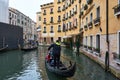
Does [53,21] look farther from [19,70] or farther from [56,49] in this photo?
[56,49]

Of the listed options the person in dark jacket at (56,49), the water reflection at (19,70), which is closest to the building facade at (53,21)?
the water reflection at (19,70)

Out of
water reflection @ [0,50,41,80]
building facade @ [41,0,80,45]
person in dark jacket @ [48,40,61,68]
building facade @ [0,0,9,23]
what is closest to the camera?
person in dark jacket @ [48,40,61,68]

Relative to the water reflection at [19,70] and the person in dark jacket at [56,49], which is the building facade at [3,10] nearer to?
the water reflection at [19,70]

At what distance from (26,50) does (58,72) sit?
22162 millimetres

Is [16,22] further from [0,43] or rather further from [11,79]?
[11,79]

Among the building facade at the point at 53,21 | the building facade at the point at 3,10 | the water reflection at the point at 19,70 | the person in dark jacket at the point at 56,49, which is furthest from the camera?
the building facade at the point at 53,21

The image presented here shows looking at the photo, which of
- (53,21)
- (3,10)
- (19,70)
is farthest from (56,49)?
(53,21)

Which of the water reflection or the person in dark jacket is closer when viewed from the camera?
the person in dark jacket

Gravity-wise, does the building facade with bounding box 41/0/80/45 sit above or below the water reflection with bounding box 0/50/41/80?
above

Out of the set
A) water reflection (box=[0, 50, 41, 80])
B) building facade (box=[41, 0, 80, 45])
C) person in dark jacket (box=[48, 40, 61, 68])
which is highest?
building facade (box=[41, 0, 80, 45])

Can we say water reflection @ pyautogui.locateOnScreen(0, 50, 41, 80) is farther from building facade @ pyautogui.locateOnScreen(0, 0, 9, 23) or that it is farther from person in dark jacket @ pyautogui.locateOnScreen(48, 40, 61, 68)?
building facade @ pyautogui.locateOnScreen(0, 0, 9, 23)

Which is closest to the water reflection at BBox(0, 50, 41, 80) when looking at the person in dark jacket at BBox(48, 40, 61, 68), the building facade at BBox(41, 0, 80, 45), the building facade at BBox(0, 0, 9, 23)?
the person in dark jacket at BBox(48, 40, 61, 68)

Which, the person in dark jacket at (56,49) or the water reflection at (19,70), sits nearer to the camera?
the person in dark jacket at (56,49)

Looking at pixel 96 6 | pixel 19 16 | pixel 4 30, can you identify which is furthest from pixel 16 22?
pixel 96 6
